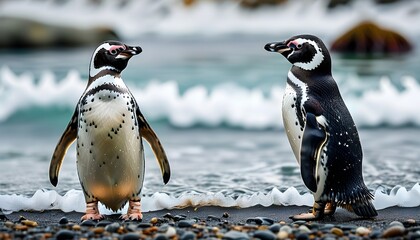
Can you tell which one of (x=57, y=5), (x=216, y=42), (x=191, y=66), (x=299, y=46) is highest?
(x=57, y=5)

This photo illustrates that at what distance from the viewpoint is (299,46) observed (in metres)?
3.43

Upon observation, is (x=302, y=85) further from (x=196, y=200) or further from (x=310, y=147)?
(x=196, y=200)

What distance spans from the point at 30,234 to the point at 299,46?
125cm

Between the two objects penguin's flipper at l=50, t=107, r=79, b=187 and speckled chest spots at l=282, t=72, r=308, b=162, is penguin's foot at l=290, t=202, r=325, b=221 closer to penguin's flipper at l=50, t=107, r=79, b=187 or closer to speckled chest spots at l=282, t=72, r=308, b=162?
speckled chest spots at l=282, t=72, r=308, b=162

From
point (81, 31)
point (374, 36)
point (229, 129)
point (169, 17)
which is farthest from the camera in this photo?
point (169, 17)

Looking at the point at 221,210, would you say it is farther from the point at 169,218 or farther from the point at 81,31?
the point at 81,31

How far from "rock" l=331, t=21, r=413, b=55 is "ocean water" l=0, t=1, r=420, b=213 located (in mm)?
372

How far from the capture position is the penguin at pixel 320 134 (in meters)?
3.29

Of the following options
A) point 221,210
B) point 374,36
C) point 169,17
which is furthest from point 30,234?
point 169,17

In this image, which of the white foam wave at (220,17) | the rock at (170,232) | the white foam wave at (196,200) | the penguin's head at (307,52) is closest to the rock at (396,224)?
the white foam wave at (196,200)

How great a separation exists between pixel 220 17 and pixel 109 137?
588 inches

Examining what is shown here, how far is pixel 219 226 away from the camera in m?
3.23

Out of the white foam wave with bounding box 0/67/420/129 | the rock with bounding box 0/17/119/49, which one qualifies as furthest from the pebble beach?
the rock with bounding box 0/17/119/49

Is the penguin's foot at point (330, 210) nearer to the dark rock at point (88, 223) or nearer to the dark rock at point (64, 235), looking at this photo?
the dark rock at point (88, 223)
